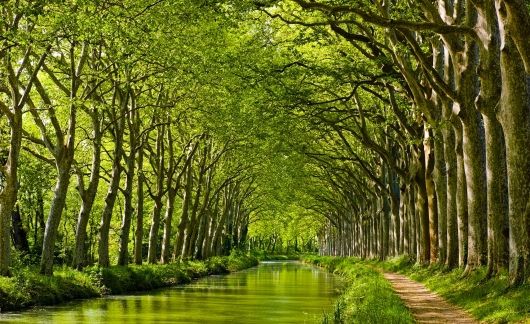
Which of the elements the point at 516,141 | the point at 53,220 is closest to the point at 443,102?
the point at 516,141

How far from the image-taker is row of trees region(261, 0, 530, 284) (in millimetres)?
15617

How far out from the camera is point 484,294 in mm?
17188

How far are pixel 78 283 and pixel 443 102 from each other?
45.4 ft

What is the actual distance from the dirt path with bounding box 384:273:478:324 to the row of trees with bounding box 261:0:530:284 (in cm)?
144

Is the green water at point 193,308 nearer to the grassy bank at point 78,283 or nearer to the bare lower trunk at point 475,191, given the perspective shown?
the grassy bank at point 78,283

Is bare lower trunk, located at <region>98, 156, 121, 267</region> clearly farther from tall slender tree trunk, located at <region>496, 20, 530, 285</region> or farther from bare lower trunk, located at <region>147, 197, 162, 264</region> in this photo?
tall slender tree trunk, located at <region>496, 20, 530, 285</region>

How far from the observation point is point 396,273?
124 feet

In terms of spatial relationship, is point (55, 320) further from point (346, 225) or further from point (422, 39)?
point (346, 225)

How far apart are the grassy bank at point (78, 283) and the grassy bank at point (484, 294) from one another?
1187 cm

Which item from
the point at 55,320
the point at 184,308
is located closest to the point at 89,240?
the point at 184,308

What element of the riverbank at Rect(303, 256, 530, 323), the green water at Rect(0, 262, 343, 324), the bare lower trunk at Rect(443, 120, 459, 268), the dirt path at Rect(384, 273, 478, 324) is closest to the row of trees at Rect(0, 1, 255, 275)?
the green water at Rect(0, 262, 343, 324)

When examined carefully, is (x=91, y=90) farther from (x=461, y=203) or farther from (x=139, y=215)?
(x=461, y=203)

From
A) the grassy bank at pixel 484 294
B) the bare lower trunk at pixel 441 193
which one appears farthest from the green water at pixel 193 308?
the bare lower trunk at pixel 441 193

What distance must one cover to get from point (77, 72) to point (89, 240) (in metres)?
45.3
